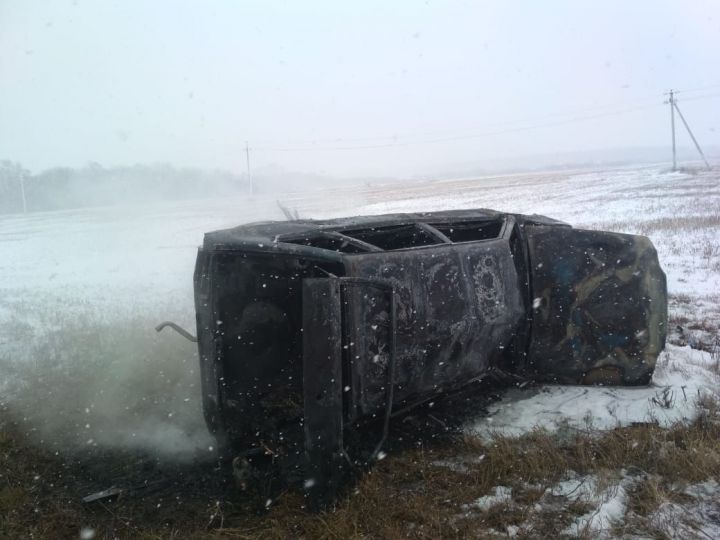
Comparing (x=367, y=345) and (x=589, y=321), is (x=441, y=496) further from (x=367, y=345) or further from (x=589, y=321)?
(x=589, y=321)

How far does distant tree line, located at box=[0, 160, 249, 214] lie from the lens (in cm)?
4328

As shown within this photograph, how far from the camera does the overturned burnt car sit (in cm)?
299

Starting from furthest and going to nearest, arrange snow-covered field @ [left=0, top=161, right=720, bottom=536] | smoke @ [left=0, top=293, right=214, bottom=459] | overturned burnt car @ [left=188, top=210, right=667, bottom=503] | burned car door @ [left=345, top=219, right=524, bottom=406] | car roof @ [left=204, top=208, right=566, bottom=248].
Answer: smoke @ [left=0, top=293, right=214, bottom=459], snow-covered field @ [left=0, top=161, right=720, bottom=536], car roof @ [left=204, top=208, right=566, bottom=248], burned car door @ [left=345, top=219, right=524, bottom=406], overturned burnt car @ [left=188, top=210, right=667, bottom=503]

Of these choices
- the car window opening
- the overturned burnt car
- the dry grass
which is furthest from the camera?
the car window opening

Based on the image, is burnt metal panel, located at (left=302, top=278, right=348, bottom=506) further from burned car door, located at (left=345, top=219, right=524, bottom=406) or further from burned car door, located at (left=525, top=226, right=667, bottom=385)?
burned car door, located at (left=525, top=226, right=667, bottom=385)

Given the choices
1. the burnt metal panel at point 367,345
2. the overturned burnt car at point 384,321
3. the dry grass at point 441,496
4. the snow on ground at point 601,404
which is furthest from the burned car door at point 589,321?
the burnt metal panel at point 367,345

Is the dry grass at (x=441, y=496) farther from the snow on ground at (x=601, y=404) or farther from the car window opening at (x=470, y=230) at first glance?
the car window opening at (x=470, y=230)

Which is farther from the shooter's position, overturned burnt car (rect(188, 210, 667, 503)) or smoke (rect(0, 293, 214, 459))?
smoke (rect(0, 293, 214, 459))

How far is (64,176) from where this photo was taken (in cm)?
4944

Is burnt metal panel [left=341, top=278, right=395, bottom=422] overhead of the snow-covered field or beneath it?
overhead

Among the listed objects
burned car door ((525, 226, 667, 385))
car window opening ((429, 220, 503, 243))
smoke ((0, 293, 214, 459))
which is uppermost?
car window opening ((429, 220, 503, 243))

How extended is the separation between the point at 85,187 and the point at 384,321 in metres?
49.1

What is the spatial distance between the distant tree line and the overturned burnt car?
42.3m

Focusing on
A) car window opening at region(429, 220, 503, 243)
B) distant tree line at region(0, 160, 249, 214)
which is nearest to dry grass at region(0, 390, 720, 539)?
car window opening at region(429, 220, 503, 243)
